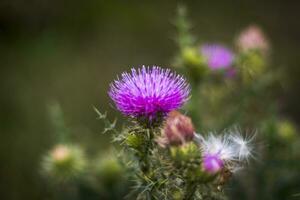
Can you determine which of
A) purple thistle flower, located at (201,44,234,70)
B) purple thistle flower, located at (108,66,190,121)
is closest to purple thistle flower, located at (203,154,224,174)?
purple thistle flower, located at (108,66,190,121)

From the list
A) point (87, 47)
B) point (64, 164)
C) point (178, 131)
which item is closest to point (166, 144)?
point (178, 131)

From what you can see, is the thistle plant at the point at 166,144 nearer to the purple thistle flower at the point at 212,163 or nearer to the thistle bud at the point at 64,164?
the purple thistle flower at the point at 212,163

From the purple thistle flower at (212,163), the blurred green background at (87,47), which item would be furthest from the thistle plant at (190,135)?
the blurred green background at (87,47)

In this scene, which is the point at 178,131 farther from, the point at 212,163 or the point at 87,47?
the point at 87,47

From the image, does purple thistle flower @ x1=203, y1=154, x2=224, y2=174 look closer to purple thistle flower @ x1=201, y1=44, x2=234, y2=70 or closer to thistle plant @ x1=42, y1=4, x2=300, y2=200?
thistle plant @ x1=42, y1=4, x2=300, y2=200

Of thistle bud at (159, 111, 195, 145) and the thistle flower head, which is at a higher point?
the thistle flower head

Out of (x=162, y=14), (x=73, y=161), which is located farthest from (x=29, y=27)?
(x=73, y=161)
